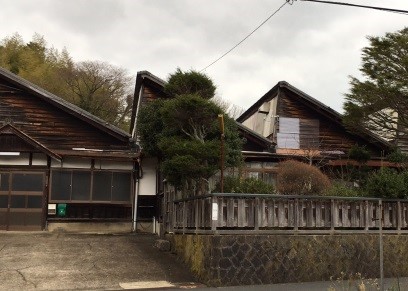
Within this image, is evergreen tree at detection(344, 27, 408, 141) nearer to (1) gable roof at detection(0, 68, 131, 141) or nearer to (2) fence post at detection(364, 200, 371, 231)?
(2) fence post at detection(364, 200, 371, 231)

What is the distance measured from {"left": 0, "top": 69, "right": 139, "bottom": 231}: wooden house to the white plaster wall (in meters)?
0.32

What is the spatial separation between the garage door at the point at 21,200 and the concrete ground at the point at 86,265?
236 cm

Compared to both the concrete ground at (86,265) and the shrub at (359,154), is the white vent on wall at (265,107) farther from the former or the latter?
the concrete ground at (86,265)

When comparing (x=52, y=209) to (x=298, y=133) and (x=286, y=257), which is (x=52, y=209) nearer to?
(x=286, y=257)

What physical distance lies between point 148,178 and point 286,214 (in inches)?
323

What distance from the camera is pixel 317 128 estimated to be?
67.6 ft

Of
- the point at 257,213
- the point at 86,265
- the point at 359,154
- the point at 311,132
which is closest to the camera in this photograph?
the point at 257,213

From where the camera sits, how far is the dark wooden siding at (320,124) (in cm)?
2031

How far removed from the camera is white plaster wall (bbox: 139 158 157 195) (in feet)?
58.1

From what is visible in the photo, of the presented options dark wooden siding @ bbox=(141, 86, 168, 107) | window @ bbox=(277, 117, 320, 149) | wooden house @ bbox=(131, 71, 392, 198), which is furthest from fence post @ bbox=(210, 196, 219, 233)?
window @ bbox=(277, 117, 320, 149)

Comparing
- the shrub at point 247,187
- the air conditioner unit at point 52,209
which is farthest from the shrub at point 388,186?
the air conditioner unit at point 52,209

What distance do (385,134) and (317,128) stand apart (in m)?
3.47

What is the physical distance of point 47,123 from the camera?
57.9ft

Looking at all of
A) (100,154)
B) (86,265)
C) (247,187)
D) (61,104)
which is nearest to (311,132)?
(100,154)
